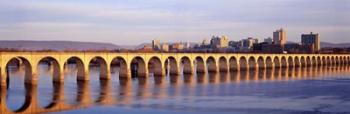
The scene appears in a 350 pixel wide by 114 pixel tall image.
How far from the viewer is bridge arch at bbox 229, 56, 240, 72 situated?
79744 millimetres

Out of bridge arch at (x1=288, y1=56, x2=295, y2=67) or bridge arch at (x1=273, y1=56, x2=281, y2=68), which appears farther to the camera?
bridge arch at (x1=288, y1=56, x2=295, y2=67)

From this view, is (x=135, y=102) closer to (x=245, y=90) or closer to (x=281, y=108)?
(x=281, y=108)

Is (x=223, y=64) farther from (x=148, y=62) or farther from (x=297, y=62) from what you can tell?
(x=297, y=62)

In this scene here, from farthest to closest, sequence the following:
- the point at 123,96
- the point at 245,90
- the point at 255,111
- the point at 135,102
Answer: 1. the point at 245,90
2. the point at 123,96
3. the point at 135,102
4. the point at 255,111

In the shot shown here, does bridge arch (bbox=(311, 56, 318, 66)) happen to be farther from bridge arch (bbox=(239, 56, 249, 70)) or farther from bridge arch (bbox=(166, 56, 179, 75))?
bridge arch (bbox=(166, 56, 179, 75))

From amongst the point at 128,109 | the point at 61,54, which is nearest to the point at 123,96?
the point at 128,109

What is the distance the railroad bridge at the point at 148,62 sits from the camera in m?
45.6

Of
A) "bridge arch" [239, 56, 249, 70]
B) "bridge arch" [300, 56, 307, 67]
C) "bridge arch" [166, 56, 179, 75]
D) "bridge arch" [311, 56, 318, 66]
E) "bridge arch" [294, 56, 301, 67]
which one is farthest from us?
"bridge arch" [311, 56, 318, 66]

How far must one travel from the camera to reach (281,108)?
101 feet

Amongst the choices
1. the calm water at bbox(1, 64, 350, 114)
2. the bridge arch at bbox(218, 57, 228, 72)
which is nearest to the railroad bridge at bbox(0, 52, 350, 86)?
the bridge arch at bbox(218, 57, 228, 72)

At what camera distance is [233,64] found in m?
81.4

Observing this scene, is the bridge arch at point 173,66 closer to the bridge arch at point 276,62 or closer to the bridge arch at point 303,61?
the bridge arch at point 276,62

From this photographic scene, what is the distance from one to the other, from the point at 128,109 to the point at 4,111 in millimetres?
6673

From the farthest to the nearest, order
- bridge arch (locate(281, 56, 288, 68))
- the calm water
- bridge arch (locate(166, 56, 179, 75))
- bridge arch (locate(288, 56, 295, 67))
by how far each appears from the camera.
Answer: bridge arch (locate(288, 56, 295, 67)) → bridge arch (locate(281, 56, 288, 68)) → bridge arch (locate(166, 56, 179, 75)) → the calm water
